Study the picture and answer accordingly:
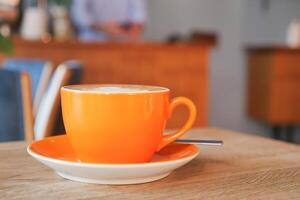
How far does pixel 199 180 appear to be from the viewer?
565 millimetres

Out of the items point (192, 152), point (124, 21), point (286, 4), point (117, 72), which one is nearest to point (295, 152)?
point (192, 152)

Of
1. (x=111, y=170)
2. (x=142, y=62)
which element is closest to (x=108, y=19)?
(x=142, y=62)

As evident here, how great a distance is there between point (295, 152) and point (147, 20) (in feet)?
13.9

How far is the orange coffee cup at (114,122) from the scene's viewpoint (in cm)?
56

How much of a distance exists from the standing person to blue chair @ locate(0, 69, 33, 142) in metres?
2.38

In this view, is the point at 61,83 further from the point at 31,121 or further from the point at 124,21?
the point at 124,21

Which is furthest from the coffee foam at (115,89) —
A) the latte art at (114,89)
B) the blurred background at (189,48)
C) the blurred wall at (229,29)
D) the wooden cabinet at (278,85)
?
the blurred wall at (229,29)

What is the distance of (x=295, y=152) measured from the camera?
74cm

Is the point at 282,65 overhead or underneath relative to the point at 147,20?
underneath

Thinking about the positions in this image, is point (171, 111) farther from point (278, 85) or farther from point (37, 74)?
point (278, 85)

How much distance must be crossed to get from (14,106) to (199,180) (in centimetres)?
109

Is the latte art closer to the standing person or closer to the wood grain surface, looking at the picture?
the standing person

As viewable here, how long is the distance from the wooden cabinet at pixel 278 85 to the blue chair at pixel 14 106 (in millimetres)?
3363

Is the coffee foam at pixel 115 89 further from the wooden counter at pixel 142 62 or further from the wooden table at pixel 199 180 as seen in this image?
the wooden counter at pixel 142 62
